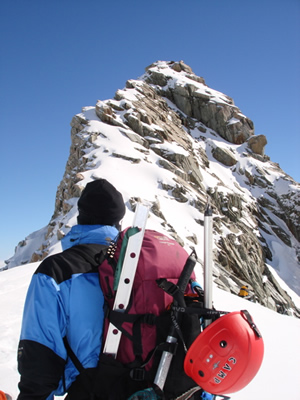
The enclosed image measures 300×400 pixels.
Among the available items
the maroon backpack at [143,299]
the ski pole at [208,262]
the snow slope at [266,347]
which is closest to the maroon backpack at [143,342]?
the maroon backpack at [143,299]

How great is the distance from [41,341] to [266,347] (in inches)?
206

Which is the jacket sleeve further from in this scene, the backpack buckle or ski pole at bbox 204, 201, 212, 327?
ski pole at bbox 204, 201, 212, 327

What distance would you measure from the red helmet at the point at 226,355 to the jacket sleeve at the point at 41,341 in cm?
77

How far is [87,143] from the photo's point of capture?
25.3 meters

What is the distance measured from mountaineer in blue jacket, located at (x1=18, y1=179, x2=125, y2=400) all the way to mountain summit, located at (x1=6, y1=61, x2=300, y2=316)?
29.9ft

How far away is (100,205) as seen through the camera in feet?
6.10

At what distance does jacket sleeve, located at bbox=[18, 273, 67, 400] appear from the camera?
1427mm

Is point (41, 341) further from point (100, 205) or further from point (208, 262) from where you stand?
point (208, 262)

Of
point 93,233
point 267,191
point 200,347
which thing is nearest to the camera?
point 200,347

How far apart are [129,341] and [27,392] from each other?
25.4 inches

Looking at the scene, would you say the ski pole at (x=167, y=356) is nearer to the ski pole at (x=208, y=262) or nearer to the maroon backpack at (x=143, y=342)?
the maroon backpack at (x=143, y=342)

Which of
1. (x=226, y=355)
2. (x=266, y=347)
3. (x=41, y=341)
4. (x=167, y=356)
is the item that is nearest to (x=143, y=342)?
(x=167, y=356)

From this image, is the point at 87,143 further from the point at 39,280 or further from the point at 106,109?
the point at 39,280

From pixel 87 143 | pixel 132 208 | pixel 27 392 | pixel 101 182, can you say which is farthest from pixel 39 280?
pixel 87 143
